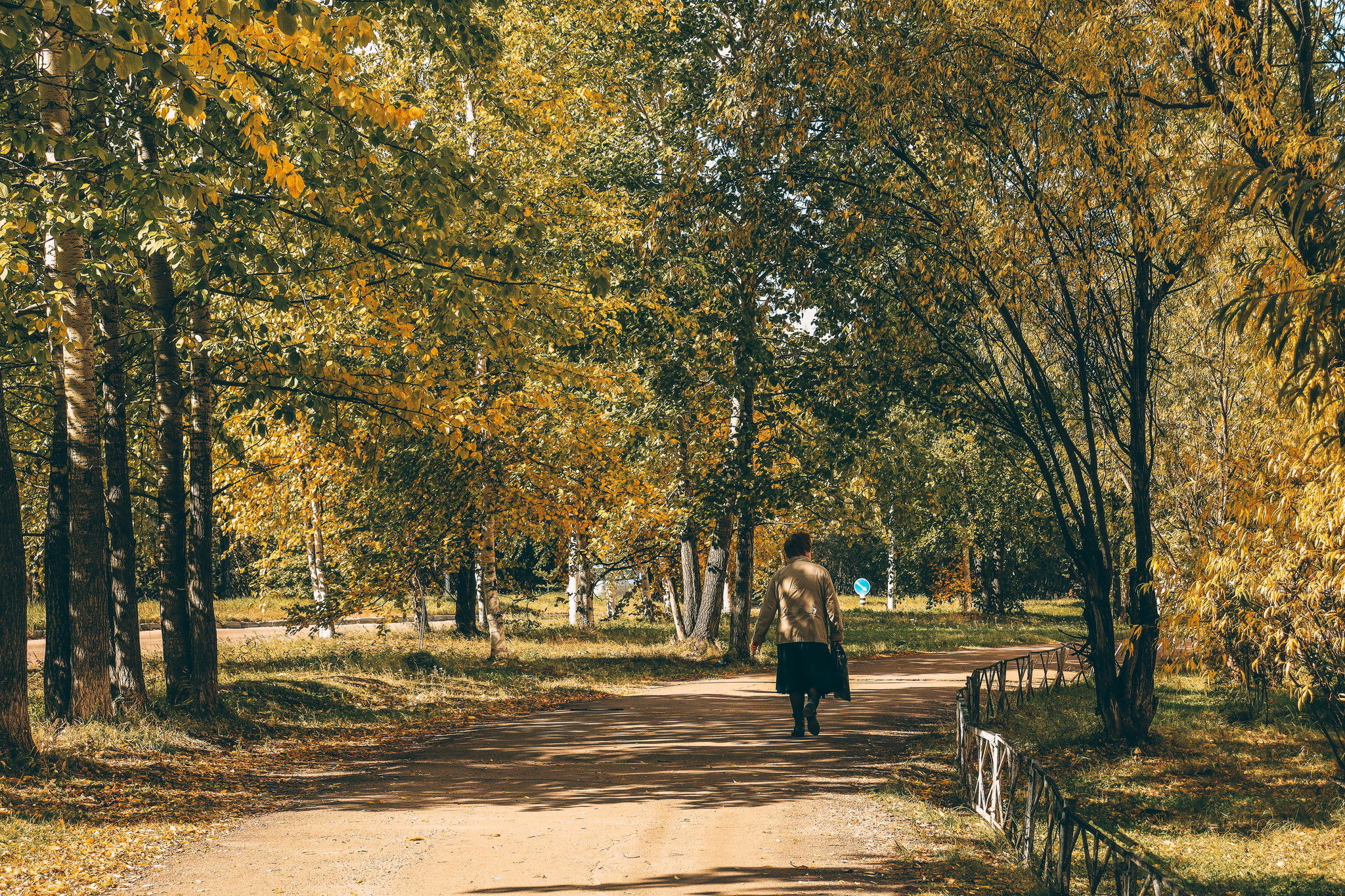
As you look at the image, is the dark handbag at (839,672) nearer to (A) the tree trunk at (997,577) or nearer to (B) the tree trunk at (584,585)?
(B) the tree trunk at (584,585)

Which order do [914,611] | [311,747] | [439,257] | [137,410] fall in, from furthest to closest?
1. [914,611]
2. [137,410]
3. [311,747]
4. [439,257]

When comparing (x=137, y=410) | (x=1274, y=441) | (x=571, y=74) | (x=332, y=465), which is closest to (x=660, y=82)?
(x=571, y=74)

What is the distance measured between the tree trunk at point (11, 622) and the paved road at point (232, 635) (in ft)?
36.1

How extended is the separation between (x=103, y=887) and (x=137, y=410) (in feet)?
33.7

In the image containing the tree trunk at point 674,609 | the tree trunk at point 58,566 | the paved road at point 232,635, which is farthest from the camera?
the tree trunk at point 674,609

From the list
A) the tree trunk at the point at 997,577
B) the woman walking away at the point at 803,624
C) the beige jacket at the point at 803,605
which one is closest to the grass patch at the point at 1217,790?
the woman walking away at the point at 803,624

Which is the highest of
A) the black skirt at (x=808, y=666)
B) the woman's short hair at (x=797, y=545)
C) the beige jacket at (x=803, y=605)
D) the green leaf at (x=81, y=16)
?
the green leaf at (x=81, y=16)

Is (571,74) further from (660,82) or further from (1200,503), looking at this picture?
(1200,503)

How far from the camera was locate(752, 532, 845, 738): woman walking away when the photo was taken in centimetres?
952

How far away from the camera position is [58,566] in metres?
10.3

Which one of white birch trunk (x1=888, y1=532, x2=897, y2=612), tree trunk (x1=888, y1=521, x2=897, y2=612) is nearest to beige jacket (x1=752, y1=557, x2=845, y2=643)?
tree trunk (x1=888, y1=521, x2=897, y2=612)

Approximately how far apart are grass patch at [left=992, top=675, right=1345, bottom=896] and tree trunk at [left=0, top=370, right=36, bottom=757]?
8962 millimetres

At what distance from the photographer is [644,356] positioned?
742 inches

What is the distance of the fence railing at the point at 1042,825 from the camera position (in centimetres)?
487
